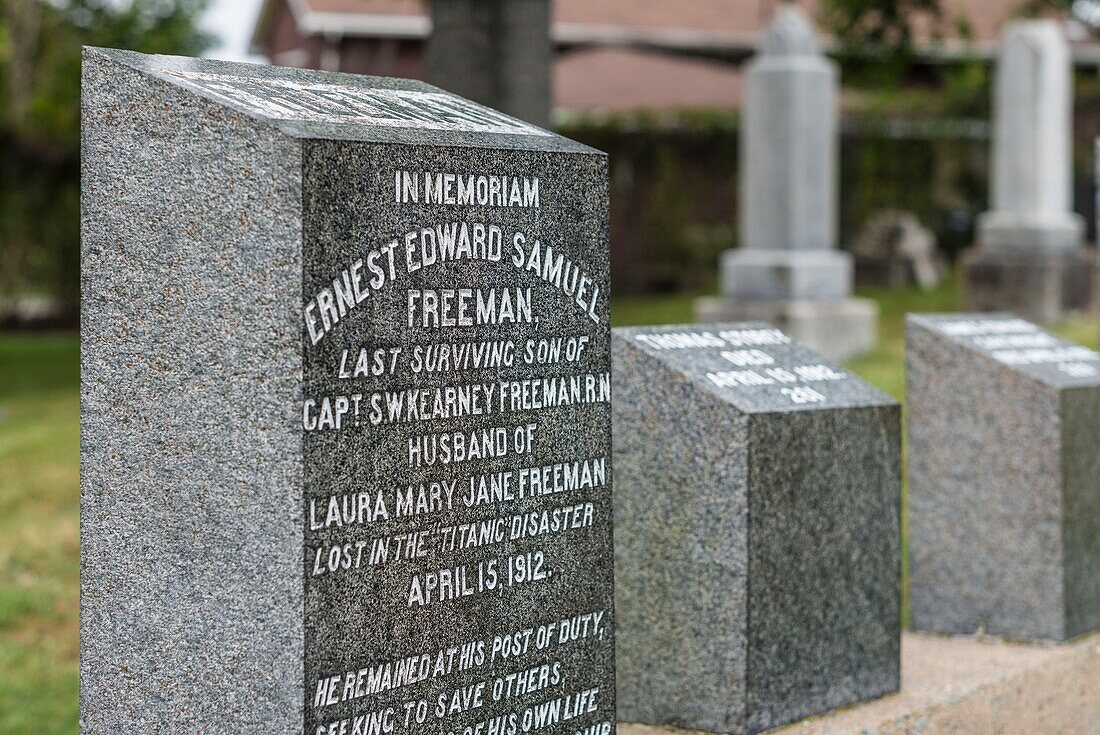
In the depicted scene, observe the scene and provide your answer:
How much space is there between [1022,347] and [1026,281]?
8844 millimetres

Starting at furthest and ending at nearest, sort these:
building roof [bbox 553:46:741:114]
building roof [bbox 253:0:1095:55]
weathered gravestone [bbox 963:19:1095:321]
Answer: building roof [bbox 553:46:741:114] < building roof [bbox 253:0:1095:55] < weathered gravestone [bbox 963:19:1095:321]

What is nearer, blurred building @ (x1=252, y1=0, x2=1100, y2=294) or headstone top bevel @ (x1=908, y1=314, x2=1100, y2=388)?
headstone top bevel @ (x1=908, y1=314, x2=1100, y2=388)

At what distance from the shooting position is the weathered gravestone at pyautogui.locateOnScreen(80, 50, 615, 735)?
310 centimetres

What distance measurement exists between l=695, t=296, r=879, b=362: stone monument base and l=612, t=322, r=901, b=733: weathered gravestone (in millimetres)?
7369

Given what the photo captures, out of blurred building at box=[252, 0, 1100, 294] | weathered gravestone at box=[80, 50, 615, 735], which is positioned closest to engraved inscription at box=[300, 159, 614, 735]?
weathered gravestone at box=[80, 50, 615, 735]

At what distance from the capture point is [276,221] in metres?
3.07

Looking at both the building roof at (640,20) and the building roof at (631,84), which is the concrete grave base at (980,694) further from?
the building roof at (631,84)

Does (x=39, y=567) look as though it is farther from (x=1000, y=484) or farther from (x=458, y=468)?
(x=458, y=468)

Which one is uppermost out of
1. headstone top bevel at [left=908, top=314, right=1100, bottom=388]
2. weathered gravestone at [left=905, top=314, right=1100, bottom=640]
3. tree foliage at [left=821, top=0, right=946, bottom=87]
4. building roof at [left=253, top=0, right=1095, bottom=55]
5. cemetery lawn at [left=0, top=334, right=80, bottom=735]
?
building roof at [left=253, top=0, right=1095, bottom=55]

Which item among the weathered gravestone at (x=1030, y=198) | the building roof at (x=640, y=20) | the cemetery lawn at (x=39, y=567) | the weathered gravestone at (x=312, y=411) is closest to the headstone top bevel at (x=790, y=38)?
the weathered gravestone at (x=1030, y=198)

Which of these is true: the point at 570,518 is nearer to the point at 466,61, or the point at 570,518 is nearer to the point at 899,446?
the point at 899,446

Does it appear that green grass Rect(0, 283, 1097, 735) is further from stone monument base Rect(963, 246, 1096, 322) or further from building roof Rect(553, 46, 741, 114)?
building roof Rect(553, 46, 741, 114)

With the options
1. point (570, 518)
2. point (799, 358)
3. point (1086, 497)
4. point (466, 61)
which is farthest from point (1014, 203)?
point (570, 518)

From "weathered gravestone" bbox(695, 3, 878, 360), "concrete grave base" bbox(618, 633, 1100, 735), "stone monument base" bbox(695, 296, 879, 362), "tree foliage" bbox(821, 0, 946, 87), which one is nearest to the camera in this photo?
"concrete grave base" bbox(618, 633, 1100, 735)
